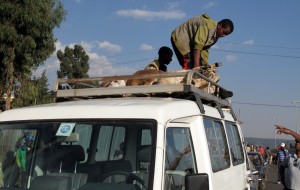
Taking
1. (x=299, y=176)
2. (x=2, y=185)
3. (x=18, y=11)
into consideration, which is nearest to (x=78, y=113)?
(x=2, y=185)

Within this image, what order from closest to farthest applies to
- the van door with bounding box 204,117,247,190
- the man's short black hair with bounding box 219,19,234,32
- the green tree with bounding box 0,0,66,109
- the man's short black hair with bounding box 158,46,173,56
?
the van door with bounding box 204,117,247,190
the man's short black hair with bounding box 219,19,234,32
the man's short black hair with bounding box 158,46,173,56
the green tree with bounding box 0,0,66,109

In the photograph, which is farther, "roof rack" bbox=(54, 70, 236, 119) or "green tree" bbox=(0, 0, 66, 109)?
"green tree" bbox=(0, 0, 66, 109)

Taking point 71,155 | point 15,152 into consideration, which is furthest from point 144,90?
point 15,152

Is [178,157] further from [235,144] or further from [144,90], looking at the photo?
[235,144]

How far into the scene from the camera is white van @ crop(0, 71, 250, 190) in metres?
3.40

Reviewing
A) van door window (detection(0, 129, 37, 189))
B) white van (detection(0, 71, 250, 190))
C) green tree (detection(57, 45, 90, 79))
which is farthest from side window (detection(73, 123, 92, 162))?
green tree (detection(57, 45, 90, 79))

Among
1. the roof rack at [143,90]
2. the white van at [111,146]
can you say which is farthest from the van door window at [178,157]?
the roof rack at [143,90]

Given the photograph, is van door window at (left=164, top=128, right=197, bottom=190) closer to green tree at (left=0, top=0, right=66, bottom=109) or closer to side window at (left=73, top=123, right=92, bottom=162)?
side window at (left=73, top=123, right=92, bottom=162)

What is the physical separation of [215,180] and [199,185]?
99 centimetres

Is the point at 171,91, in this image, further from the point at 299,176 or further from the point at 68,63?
the point at 68,63

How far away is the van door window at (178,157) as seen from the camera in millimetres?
3492

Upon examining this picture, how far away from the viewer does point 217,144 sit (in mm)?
4613

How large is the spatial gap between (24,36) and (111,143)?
13925mm

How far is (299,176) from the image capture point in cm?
862
